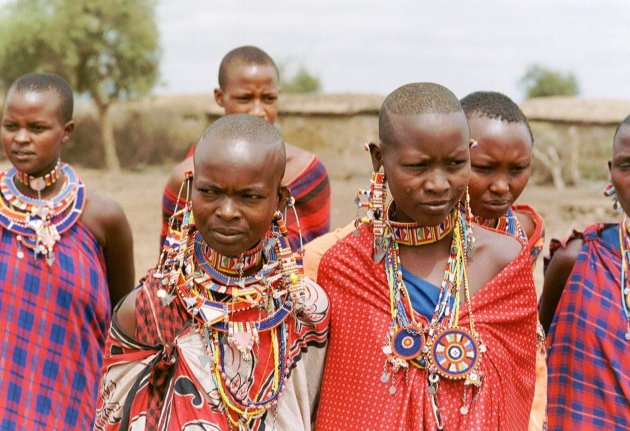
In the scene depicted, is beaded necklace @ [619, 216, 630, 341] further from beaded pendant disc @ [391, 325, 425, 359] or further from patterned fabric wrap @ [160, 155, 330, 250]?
patterned fabric wrap @ [160, 155, 330, 250]

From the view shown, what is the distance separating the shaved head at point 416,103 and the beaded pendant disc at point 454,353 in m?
0.62

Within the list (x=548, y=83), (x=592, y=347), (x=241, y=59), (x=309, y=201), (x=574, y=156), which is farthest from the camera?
(x=548, y=83)

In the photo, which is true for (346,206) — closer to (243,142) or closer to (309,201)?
(309,201)

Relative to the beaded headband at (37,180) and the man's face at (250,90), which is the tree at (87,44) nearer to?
the man's face at (250,90)

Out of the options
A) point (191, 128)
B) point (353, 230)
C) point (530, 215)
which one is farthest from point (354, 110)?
point (353, 230)

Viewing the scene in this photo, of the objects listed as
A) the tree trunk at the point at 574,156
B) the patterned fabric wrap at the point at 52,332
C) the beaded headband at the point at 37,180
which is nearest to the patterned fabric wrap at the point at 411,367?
the patterned fabric wrap at the point at 52,332

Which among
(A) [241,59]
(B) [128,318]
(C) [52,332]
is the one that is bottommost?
(C) [52,332]

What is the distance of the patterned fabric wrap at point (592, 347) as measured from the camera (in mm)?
3512

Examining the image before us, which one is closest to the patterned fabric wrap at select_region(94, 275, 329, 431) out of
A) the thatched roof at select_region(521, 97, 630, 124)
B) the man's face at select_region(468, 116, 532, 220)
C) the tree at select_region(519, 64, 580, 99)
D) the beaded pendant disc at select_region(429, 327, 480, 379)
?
the beaded pendant disc at select_region(429, 327, 480, 379)

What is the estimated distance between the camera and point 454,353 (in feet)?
9.33

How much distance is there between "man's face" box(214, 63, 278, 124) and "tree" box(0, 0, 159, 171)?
15632 millimetres

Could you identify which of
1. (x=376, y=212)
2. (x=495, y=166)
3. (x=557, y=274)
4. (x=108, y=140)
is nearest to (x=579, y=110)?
(x=108, y=140)

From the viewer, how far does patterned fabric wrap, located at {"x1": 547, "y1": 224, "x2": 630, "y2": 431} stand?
11.5 ft

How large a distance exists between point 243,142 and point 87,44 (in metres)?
18.7
